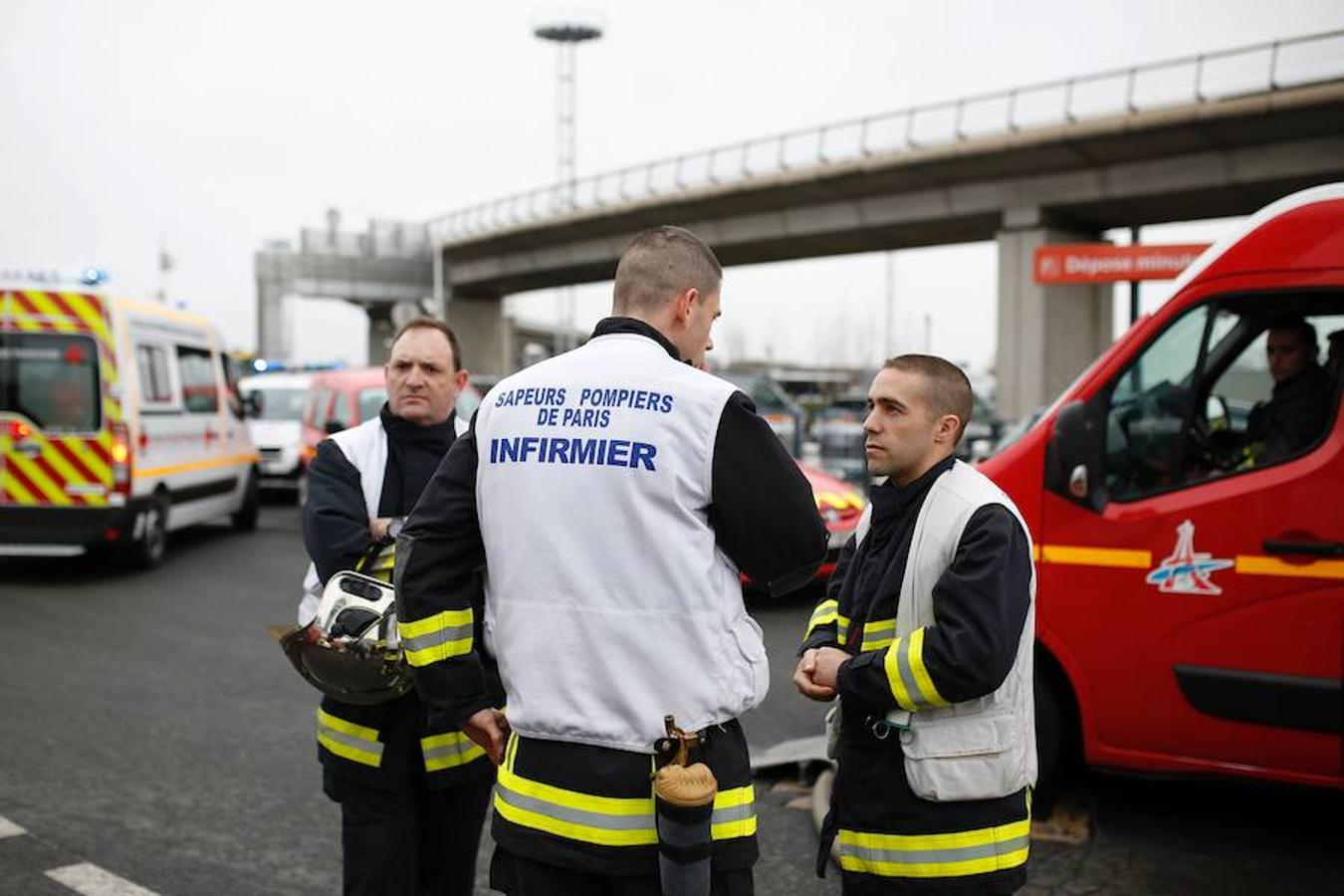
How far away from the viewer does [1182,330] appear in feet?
14.4

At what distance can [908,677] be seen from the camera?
2.52 meters

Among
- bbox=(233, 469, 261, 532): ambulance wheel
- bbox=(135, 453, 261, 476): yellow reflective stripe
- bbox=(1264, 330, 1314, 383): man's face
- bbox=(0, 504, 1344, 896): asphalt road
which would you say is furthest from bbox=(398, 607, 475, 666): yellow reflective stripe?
bbox=(233, 469, 261, 532): ambulance wheel

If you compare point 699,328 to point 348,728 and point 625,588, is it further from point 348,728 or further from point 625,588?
point 348,728

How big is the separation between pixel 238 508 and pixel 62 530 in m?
3.72

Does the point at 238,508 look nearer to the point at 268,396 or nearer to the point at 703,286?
the point at 268,396

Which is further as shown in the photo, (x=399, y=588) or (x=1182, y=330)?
(x=1182, y=330)

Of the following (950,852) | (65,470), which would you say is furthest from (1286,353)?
(65,470)

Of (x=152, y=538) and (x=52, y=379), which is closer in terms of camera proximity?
(x=52, y=379)

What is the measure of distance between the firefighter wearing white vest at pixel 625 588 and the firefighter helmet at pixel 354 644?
27.6 inches

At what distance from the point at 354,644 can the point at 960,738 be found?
1423 millimetres

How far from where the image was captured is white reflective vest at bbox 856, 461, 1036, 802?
8.46 feet

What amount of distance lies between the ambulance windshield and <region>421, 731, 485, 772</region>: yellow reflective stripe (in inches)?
316

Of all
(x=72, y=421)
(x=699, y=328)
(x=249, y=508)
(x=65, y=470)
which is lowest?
(x=249, y=508)

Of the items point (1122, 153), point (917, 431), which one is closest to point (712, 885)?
point (917, 431)
